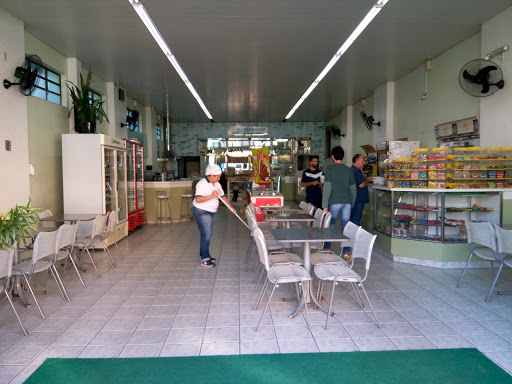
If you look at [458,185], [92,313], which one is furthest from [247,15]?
[92,313]

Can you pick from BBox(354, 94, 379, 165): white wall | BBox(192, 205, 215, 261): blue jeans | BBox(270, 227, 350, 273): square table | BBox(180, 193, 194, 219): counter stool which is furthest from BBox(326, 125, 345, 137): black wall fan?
BBox(270, 227, 350, 273): square table

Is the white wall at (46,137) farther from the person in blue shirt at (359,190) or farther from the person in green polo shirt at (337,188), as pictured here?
the person in blue shirt at (359,190)

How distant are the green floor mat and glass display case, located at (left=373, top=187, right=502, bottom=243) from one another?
2.68 m

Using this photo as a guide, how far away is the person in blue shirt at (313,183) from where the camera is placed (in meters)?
7.28

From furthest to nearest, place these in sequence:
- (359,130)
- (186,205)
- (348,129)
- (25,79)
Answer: (348,129) → (359,130) → (186,205) → (25,79)

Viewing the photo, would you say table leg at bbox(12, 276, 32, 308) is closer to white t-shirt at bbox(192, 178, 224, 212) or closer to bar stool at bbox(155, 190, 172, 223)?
white t-shirt at bbox(192, 178, 224, 212)

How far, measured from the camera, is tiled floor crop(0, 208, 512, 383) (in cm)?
292

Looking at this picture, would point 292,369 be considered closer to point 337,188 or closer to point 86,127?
point 337,188

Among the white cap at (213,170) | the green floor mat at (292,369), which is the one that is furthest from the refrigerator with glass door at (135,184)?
the green floor mat at (292,369)

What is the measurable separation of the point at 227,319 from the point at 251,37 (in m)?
4.80

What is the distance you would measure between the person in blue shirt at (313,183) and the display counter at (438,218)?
188 cm

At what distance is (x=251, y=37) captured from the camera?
6.47 meters

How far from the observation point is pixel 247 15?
555 cm

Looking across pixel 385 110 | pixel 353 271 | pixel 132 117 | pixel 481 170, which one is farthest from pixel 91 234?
pixel 385 110
